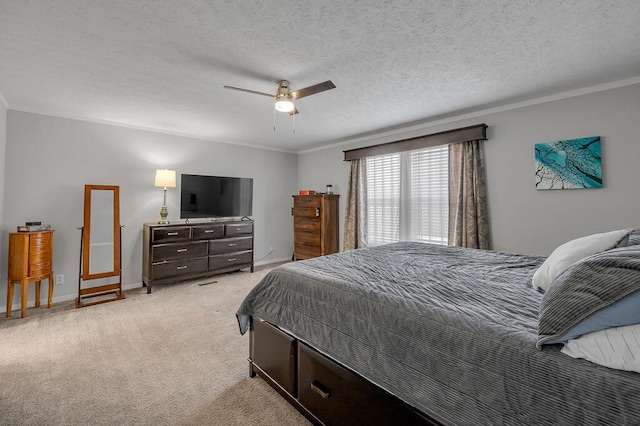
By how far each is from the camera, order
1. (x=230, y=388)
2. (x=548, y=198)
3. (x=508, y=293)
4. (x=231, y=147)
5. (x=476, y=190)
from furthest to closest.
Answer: (x=231, y=147) → (x=476, y=190) → (x=548, y=198) → (x=230, y=388) → (x=508, y=293)

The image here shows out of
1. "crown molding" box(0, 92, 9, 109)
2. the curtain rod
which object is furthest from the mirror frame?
the curtain rod

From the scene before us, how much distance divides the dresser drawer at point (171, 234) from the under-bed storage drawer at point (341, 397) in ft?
10.6

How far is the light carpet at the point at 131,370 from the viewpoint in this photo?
Answer: 1.69m

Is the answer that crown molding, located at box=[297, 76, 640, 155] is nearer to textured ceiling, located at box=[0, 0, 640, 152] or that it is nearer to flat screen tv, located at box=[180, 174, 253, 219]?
textured ceiling, located at box=[0, 0, 640, 152]

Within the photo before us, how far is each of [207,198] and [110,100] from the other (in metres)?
1.93

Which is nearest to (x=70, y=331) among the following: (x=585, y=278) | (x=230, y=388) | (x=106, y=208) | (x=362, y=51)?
(x=106, y=208)

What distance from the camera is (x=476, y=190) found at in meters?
3.59

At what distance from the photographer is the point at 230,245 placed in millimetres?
4742

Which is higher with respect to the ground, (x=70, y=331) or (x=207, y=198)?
(x=207, y=198)

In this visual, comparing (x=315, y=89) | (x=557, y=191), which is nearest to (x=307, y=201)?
(x=315, y=89)

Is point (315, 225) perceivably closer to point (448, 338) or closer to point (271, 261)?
point (271, 261)

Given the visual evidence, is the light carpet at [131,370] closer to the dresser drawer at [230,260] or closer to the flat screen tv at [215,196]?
the dresser drawer at [230,260]

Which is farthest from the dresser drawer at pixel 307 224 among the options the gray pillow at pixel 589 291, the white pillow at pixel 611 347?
the white pillow at pixel 611 347

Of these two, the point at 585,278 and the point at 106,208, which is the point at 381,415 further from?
the point at 106,208
